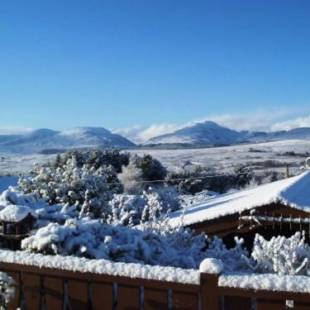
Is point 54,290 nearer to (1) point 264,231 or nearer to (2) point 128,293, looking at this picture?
(2) point 128,293

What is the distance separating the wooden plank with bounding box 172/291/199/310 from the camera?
4.90m

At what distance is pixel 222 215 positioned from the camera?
11.3 metres

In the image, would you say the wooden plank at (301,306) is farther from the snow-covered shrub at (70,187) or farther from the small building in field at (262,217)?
the snow-covered shrub at (70,187)

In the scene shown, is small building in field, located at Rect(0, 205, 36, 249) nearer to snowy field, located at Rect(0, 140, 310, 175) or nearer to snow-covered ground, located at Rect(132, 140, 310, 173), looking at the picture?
snowy field, located at Rect(0, 140, 310, 175)

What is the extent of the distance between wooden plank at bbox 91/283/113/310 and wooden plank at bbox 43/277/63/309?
14.1 inches

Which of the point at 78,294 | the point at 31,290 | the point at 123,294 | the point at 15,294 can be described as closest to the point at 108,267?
Result: the point at 123,294

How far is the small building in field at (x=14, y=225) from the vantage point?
739cm

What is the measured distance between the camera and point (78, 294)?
5391mm

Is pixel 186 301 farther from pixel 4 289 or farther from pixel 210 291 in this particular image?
pixel 4 289

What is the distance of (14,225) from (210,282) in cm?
341

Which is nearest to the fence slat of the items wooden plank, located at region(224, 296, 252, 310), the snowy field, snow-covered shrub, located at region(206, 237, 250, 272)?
wooden plank, located at region(224, 296, 252, 310)

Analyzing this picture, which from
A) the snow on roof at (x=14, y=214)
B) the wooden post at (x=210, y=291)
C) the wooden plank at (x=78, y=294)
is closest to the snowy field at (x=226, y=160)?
the snow on roof at (x=14, y=214)

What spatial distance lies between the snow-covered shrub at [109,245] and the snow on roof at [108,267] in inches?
24.7

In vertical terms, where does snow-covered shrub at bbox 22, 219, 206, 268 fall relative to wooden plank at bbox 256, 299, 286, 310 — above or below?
above
